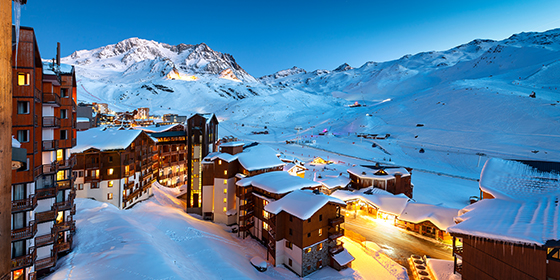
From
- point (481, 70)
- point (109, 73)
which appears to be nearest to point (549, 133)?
point (481, 70)

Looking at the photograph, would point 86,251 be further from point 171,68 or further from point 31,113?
point 171,68

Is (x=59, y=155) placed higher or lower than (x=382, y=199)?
higher

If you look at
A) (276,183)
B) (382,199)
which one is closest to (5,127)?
(276,183)

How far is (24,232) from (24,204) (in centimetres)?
A: 142

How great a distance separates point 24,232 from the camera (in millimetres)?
12383

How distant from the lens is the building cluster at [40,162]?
11.7 meters

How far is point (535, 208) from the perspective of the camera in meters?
13.7

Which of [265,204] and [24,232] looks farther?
[265,204]

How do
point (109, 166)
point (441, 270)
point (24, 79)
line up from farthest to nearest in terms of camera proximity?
point (109, 166) → point (441, 270) → point (24, 79)

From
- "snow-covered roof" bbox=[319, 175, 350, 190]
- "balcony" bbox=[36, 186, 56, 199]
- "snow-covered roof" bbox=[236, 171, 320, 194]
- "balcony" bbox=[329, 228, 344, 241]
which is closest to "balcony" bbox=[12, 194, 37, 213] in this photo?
"balcony" bbox=[36, 186, 56, 199]

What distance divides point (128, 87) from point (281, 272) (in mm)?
171413

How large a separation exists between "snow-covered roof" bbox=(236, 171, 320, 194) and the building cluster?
46.2 ft

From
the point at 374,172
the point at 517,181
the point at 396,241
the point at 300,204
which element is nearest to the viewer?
the point at 517,181

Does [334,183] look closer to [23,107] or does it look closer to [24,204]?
[24,204]
